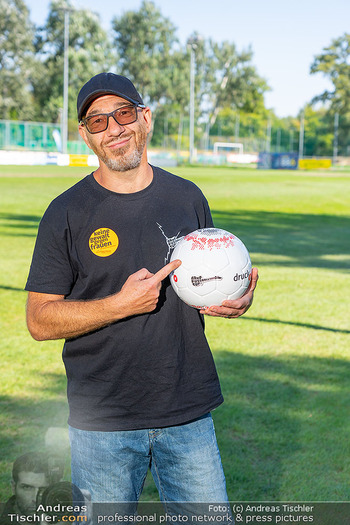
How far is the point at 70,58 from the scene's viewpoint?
263 feet

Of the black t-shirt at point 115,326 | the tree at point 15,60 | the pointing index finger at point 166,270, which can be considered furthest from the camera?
the tree at point 15,60

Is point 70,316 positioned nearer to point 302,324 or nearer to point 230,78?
point 302,324

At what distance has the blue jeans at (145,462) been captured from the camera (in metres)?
2.69

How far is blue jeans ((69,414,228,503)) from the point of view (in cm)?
269

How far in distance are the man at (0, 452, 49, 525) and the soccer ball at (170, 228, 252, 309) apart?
45.3 inches

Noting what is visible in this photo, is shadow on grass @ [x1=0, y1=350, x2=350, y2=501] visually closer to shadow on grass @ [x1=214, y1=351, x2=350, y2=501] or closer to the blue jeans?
shadow on grass @ [x1=214, y1=351, x2=350, y2=501]

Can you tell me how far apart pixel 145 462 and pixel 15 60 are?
8356 cm

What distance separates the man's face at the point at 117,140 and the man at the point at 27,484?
1.50 meters

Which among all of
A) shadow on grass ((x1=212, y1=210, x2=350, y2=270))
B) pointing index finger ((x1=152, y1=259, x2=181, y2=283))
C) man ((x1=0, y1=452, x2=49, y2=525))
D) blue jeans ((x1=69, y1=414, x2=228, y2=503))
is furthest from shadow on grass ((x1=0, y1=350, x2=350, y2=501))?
shadow on grass ((x1=212, y1=210, x2=350, y2=270))

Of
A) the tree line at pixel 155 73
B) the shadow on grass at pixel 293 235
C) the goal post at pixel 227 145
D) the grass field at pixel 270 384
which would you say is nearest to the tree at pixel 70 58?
the tree line at pixel 155 73

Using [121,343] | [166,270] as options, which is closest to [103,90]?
[166,270]

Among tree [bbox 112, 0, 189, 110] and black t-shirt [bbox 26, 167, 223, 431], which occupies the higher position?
tree [bbox 112, 0, 189, 110]

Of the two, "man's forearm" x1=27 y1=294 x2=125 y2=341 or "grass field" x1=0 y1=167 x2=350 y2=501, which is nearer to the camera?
"man's forearm" x1=27 y1=294 x2=125 y2=341

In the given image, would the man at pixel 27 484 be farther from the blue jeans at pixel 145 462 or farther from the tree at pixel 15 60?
the tree at pixel 15 60
